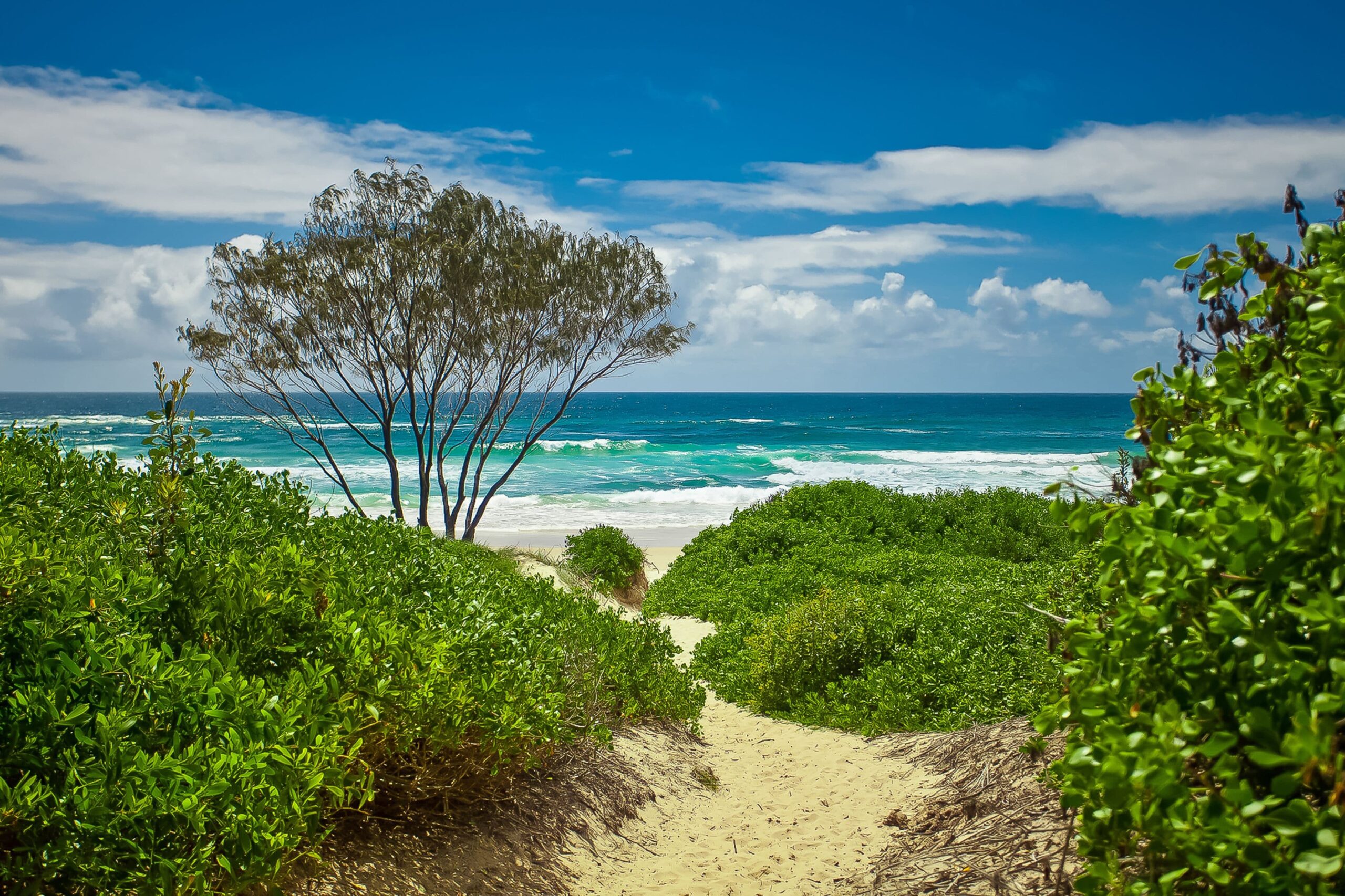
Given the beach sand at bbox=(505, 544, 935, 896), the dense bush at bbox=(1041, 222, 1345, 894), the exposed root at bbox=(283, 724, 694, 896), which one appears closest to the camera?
the dense bush at bbox=(1041, 222, 1345, 894)

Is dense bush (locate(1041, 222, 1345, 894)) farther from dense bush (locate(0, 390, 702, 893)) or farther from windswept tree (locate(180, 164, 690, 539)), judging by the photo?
windswept tree (locate(180, 164, 690, 539))

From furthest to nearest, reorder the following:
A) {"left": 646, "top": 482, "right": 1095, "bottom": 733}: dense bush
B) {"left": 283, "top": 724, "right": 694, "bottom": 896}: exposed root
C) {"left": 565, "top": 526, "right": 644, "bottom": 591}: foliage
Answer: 1. {"left": 565, "top": 526, "right": 644, "bottom": 591}: foliage
2. {"left": 646, "top": 482, "right": 1095, "bottom": 733}: dense bush
3. {"left": 283, "top": 724, "right": 694, "bottom": 896}: exposed root

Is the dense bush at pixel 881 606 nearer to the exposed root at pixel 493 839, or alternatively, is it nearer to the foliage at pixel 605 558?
the foliage at pixel 605 558

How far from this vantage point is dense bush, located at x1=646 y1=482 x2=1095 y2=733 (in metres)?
6.48

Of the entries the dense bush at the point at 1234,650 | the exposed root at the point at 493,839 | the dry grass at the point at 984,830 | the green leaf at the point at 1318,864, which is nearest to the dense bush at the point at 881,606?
the dry grass at the point at 984,830

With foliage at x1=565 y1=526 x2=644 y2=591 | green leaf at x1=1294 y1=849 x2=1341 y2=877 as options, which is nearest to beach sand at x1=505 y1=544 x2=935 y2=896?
green leaf at x1=1294 y1=849 x2=1341 y2=877

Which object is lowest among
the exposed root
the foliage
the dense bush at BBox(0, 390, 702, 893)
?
the foliage

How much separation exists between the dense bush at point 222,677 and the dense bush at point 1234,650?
2.29 metres

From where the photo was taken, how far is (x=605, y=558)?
49.8 ft

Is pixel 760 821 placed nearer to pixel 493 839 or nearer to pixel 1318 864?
pixel 493 839

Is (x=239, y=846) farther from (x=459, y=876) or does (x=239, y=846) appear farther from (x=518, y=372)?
(x=518, y=372)

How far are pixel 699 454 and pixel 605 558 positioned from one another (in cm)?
3708

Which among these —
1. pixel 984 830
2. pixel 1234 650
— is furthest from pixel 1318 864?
pixel 984 830

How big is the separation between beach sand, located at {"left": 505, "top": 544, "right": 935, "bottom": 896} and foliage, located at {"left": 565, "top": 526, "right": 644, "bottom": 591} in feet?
25.6
